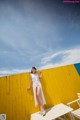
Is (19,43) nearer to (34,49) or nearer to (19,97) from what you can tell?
(34,49)

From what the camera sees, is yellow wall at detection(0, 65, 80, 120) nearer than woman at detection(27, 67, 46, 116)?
Yes

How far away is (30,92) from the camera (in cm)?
298

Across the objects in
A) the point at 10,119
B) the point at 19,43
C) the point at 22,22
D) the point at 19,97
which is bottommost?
the point at 10,119

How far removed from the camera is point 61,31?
3.84 metres

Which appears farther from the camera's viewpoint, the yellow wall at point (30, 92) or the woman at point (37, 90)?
the woman at point (37, 90)

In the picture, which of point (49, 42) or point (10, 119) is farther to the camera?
point (49, 42)

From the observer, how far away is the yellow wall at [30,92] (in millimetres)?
2785

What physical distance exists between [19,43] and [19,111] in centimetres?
148

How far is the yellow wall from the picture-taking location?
2785 mm

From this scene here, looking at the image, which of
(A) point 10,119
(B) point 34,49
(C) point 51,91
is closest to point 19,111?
(A) point 10,119

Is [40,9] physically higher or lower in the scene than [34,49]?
higher

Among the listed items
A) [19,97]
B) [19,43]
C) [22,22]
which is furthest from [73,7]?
[19,97]

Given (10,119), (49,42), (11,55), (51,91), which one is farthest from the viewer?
(49,42)

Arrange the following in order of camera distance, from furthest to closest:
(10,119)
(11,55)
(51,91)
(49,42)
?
(49,42)
(11,55)
(51,91)
(10,119)
